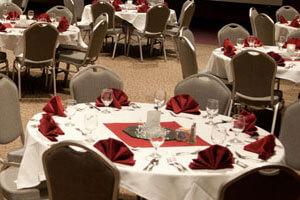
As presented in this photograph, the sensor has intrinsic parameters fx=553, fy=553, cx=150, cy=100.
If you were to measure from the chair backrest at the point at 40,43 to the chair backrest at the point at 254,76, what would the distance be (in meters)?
2.26

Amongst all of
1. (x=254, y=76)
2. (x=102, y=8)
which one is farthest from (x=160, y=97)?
(x=102, y=8)

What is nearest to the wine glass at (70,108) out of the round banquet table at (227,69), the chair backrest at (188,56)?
the chair backrest at (188,56)

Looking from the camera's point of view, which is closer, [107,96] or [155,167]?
[155,167]

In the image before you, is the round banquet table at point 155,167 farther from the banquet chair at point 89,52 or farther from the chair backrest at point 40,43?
the banquet chair at point 89,52

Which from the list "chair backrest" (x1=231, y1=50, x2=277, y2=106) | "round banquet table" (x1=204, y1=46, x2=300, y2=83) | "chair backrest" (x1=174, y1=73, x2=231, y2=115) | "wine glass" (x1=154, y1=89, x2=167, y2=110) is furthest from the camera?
"round banquet table" (x1=204, y1=46, x2=300, y2=83)

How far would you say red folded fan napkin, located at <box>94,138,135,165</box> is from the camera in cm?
298

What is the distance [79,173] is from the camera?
9.09 feet

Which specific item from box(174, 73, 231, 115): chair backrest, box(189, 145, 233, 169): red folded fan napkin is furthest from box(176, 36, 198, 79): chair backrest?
box(189, 145, 233, 169): red folded fan napkin

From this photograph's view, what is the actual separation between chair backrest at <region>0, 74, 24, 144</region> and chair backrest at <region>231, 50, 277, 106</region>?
2.33 meters

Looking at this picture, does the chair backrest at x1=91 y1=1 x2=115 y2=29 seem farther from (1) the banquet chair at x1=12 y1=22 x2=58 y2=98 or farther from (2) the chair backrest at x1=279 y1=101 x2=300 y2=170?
(2) the chair backrest at x1=279 y1=101 x2=300 y2=170

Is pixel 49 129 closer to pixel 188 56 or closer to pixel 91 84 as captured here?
pixel 91 84

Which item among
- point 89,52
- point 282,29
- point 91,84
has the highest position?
point 91,84

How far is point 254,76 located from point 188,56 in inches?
33.6
